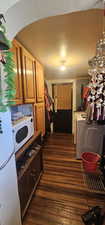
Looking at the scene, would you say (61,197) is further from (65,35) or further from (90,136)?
(65,35)

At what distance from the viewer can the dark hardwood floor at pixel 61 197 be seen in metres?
1.32

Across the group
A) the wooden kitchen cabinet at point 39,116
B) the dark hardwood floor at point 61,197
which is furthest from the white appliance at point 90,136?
the wooden kitchen cabinet at point 39,116

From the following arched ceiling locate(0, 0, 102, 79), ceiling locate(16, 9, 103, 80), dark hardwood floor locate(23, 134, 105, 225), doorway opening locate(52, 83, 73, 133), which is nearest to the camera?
arched ceiling locate(0, 0, 102, 79)

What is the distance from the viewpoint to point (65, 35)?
146 cm

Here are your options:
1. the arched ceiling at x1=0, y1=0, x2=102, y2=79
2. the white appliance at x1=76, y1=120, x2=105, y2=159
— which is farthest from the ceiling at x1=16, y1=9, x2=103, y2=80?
the white appliance at x1=76, y1=120, x2=105, y2=159

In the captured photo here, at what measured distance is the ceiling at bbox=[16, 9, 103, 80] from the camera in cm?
117

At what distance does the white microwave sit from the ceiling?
3.57 ft

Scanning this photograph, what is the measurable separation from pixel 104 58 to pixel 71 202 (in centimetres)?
176

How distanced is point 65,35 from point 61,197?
2178mm

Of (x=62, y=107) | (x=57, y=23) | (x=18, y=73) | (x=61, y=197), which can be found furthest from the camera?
(x=62, y=107)

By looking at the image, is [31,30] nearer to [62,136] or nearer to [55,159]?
[55,159]

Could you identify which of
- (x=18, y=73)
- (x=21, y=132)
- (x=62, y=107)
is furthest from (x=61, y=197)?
(x=62, y=107)

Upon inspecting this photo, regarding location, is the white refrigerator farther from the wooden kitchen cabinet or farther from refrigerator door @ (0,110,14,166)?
the wooden kitchen cabinet

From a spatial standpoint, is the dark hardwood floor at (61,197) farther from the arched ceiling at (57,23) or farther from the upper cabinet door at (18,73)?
the arched ceiling at (57,23)
